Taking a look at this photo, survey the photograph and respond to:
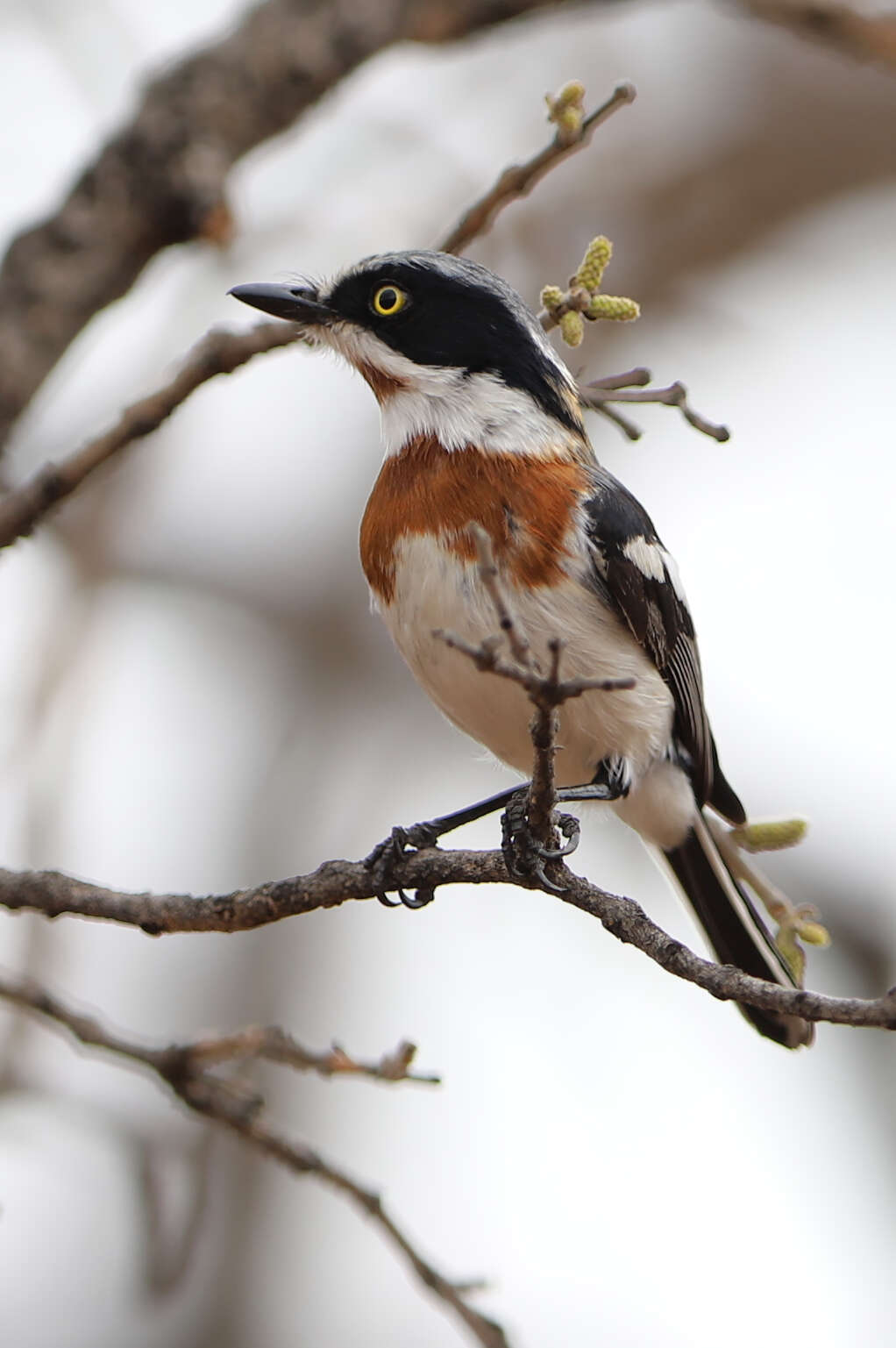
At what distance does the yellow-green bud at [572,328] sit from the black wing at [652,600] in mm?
796

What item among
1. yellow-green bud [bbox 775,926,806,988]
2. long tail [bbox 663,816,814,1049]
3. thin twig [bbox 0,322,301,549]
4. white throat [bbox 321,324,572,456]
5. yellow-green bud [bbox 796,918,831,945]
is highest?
thin twig [bbox 0,322,301,549]

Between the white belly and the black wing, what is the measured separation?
0.05m

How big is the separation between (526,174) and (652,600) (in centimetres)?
125

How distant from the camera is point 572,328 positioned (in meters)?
3.11

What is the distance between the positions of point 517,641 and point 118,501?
650cm

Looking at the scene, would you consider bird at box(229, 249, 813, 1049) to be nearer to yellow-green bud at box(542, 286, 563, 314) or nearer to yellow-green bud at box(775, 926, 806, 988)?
yellow-green bud at box(775, 926, 806, 988)

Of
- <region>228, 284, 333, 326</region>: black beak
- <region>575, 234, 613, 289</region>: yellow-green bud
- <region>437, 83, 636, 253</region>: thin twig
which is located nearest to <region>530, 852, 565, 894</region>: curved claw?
<region>575, 234, 613, 289</region>: yellow-green bud

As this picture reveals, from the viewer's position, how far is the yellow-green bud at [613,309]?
10.0 feet

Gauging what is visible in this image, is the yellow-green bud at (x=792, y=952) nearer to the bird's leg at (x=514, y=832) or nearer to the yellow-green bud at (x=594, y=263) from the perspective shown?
the bird's leg at (x=514, y=832)

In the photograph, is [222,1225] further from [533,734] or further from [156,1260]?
[533,734]

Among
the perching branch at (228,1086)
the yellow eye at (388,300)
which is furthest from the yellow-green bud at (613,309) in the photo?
the perching branch at (228,1086)

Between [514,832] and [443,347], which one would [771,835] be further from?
[443,347]

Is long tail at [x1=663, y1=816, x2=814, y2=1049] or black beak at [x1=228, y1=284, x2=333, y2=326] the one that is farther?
long tail at [x1=663, y1=816, x2=814, y2=1049]

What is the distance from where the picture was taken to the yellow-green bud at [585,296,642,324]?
305 centimetres
